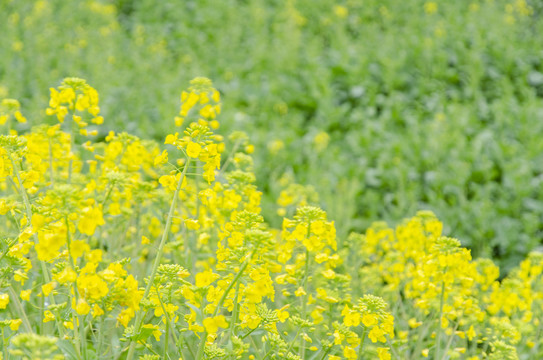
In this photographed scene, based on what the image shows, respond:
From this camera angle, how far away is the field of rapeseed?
5.29 ft

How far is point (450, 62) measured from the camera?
693 cm

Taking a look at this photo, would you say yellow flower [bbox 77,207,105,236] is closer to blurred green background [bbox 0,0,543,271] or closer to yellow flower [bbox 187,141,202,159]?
yellow flower [bbox 187,141,202,159]

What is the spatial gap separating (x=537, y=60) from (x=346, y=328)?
6302mm

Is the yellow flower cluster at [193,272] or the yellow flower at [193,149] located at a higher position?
the yellow flower at [193,149]

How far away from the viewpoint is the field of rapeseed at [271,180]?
5.29ft

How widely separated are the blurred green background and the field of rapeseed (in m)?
0.03

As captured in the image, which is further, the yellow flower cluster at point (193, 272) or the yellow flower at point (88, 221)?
the yellow flower cluster at point (193, 272)

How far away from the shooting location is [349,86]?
6598 mm

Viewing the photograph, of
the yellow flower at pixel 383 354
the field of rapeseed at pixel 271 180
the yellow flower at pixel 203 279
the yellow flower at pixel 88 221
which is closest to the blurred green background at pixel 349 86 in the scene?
the field of rapeseed at pixel 271 180

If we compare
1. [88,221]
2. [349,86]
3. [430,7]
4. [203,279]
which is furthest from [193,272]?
[430,7]

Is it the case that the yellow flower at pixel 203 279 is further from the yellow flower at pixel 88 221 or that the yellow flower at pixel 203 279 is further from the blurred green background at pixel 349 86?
the blurred green background at pixel 349 86

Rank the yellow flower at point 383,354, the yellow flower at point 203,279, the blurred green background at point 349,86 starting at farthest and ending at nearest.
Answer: the blurred green background at point 349,86
the yellow flower at point 383,354
the yellow flower at point 203,279

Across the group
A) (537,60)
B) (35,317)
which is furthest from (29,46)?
(537,60)

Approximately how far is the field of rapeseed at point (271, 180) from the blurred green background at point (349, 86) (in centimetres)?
3
